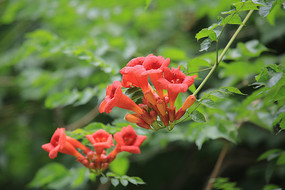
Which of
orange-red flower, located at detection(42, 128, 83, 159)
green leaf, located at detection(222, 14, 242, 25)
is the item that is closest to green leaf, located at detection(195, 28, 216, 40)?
green leaf, located at detection(222, 14, 242, 25)

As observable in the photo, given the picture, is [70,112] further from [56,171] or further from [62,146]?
[62,146]

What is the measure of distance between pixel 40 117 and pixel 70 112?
0.51 m

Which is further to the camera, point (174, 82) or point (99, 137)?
point (99, 137)

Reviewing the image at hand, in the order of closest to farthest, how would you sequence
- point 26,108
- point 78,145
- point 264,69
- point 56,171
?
point 264,69
point 78,145
point 56,171
point 26,108

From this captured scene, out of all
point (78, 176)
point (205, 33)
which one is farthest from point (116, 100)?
point (78, 176)

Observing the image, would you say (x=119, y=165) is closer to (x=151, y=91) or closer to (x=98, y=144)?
(x=98, y=144)

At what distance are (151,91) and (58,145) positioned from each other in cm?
62

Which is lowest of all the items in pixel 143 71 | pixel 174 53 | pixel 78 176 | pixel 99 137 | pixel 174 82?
pixel 78 176

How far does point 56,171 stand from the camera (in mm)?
3072

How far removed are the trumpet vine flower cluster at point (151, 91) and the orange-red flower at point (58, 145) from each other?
298mm

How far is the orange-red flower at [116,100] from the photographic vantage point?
1681 millimetres

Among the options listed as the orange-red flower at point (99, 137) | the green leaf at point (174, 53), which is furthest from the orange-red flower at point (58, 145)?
the green leaf at point (174, 53)

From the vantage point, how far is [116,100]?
1.70 m

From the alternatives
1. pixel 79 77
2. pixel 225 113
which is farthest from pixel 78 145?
pixel 79 77
